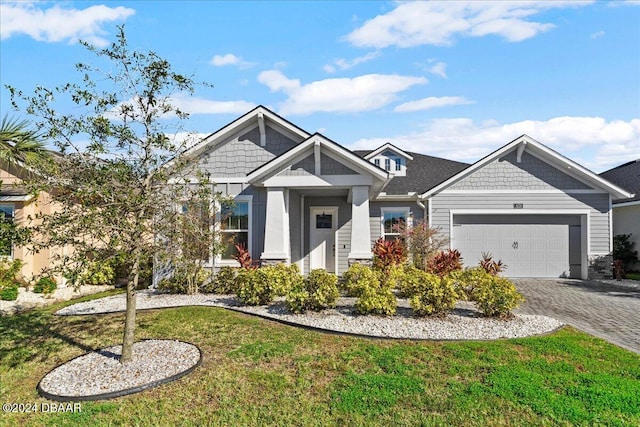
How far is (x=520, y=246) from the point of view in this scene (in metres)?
13.8

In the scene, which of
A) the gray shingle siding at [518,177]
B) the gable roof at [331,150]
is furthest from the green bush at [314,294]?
the gray shingle siding at [518,177]

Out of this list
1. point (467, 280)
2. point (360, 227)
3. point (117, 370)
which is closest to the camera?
point (117, 370)

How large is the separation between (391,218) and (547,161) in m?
6.10

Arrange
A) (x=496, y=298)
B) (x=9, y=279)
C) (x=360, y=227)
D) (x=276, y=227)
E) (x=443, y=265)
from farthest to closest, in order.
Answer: (x=9, y=279) < (x=443, y=265) < (x=276, y=227) < (x=360, y=227) < (x=496, y=298)

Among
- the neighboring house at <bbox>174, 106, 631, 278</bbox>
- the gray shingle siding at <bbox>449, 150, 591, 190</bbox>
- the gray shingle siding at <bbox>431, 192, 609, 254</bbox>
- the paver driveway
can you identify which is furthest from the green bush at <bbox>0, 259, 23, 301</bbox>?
the gray shingle siding at <bbox>449, 150, 591, 190</bbox>

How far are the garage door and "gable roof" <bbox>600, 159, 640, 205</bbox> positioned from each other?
4.65 meters

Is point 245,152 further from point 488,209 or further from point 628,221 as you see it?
point 628,221

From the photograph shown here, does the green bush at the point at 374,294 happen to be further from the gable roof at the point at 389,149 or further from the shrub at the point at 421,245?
the gable roof at the point at 389,149

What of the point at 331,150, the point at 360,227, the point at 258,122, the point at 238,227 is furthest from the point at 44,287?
the point at 360,227

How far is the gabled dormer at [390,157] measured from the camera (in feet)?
58.6

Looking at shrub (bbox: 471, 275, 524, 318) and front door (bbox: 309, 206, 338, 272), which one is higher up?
front door (bbox: 309, 206, 338, 272)

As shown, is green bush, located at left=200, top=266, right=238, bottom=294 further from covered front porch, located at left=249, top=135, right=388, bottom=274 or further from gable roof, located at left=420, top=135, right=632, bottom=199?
gable roof, located at left=420, top=135, right=632, bottom=199

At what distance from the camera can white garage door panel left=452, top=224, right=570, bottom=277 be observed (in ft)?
44.9

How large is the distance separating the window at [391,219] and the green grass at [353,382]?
799 centimetres
